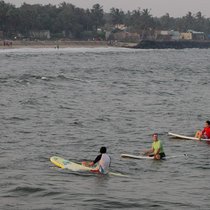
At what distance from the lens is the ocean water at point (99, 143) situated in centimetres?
2208

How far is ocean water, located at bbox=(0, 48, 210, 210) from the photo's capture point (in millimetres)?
22078

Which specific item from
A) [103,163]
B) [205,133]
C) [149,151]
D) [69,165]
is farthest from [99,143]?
[103,163]

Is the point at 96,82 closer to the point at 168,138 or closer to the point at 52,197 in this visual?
the point at 168,138

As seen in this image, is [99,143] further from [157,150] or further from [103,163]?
[103,163]

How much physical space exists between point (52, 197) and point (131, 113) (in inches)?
940

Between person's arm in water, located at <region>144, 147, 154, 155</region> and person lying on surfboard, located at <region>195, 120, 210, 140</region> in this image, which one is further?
person lying on surfboard, located at <region>195, 120, 210, 140</region>

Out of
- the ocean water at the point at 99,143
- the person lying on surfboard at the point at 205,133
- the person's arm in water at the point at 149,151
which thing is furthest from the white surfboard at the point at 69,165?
the person lying on surfboard at the point at 205,133

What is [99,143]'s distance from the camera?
3275cm

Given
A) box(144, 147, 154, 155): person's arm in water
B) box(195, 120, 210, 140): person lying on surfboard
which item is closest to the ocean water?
box(195, 120, 210, 140): person lying on surfboard

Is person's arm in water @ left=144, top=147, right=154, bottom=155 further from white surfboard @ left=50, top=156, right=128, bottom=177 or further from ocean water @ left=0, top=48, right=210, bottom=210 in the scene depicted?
white surfboard @ left=50, top=156, right=128, bottom=177

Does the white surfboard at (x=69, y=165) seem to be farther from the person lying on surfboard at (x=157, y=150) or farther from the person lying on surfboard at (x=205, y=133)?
the person lying on surfboard at (x=205, y=133)

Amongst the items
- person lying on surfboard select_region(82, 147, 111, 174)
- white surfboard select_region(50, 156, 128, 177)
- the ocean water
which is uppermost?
person lying on surfboard select_region(82, 147, 111, 174)

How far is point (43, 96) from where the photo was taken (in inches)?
2194

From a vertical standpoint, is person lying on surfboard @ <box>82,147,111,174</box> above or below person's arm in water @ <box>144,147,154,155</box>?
above
